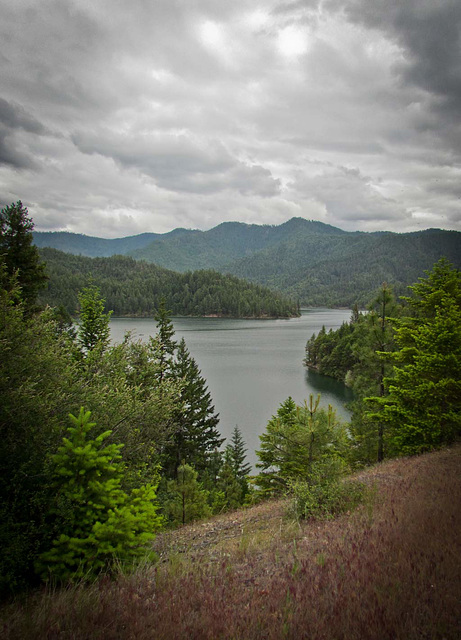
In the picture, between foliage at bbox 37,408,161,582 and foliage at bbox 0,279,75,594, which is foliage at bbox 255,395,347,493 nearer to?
foliage at bbox 37,408,161,582

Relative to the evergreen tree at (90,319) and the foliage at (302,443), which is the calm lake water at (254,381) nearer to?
the evergreen tree at (90,319)

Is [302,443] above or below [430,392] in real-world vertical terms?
below

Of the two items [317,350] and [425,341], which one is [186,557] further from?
[317,350]

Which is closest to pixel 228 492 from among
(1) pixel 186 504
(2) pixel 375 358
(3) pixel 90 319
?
(1) pixel 186 504

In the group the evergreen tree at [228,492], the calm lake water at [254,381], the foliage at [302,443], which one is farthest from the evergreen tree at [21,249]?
the evergreen tree at [228,492]

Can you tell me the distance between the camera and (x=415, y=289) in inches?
591

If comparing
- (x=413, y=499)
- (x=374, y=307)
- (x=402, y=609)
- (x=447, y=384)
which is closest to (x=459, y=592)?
(x=402, y=609)

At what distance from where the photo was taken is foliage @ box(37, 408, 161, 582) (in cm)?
427

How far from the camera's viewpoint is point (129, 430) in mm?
8828

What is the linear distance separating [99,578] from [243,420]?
107ft

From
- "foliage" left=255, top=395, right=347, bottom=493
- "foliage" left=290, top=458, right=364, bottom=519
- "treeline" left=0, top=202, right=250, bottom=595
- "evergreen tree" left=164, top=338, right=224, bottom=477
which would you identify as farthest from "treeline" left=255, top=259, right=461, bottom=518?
"evergreen tree" left=164, top=338, right=224, bottom=477

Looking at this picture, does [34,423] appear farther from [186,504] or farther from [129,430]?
[186,504]

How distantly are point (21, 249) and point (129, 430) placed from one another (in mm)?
12538

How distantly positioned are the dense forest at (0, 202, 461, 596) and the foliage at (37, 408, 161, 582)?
0.03 m
